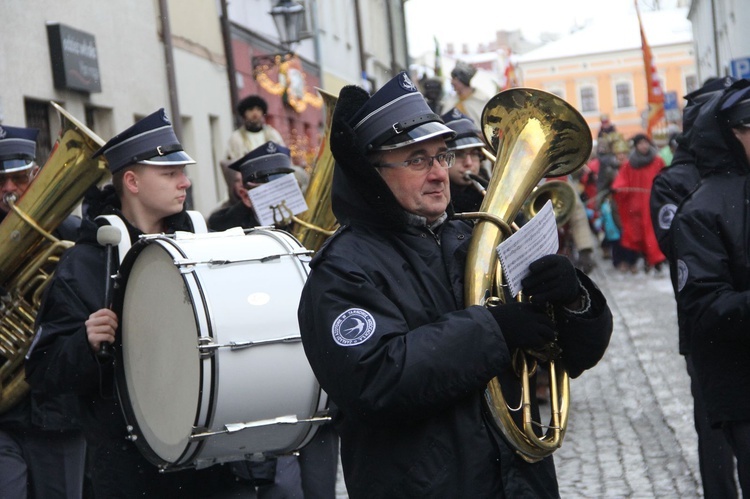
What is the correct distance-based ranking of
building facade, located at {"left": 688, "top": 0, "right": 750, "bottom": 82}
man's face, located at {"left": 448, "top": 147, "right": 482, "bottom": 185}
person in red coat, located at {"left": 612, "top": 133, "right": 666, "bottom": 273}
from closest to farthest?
man's face, located at {"left": 448, "top": 147, "right": 482, "bottom": 185}
person in red coat, located at {"left": 612, "top": 133, "right": 666, "bottom": 273}
building facade, located at {"left": 688, "top": 0, "right": 750, "bottom": 82}

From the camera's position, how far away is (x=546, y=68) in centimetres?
8294

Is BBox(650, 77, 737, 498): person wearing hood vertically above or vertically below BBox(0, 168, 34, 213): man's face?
below

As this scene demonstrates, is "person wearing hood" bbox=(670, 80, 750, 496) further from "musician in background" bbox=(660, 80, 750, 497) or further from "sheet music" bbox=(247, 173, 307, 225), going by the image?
"sheet music" bbox=(247, 173, 307, 225)

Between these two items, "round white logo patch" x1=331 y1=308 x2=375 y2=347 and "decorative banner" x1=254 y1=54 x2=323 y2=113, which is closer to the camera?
"round white logo patch" x1=331 y1=308 x2=375 y2=347

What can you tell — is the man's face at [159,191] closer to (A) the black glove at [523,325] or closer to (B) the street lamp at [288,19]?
(A) the black glove at [523,325]

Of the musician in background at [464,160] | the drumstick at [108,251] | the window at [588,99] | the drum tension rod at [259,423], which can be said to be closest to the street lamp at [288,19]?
the musician in background at [464,160]

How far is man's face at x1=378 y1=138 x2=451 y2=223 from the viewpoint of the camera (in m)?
3.55

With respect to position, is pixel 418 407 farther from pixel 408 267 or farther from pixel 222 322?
pixel 222 322

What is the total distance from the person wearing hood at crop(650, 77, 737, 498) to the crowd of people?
0.04 feet

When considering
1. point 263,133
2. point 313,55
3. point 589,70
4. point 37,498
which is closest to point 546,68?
point 589,70

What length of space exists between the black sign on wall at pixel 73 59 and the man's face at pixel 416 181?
9952mm

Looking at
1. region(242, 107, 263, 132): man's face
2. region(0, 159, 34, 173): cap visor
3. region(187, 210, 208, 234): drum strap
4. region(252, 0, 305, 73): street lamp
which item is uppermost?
region(252, 0, 305, 73): street lamp

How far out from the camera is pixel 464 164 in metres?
7.09

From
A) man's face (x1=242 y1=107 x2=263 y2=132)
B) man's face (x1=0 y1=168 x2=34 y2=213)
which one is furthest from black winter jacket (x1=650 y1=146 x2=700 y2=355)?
man's face (x1=242 y1=107 x2=263 y2=132)
